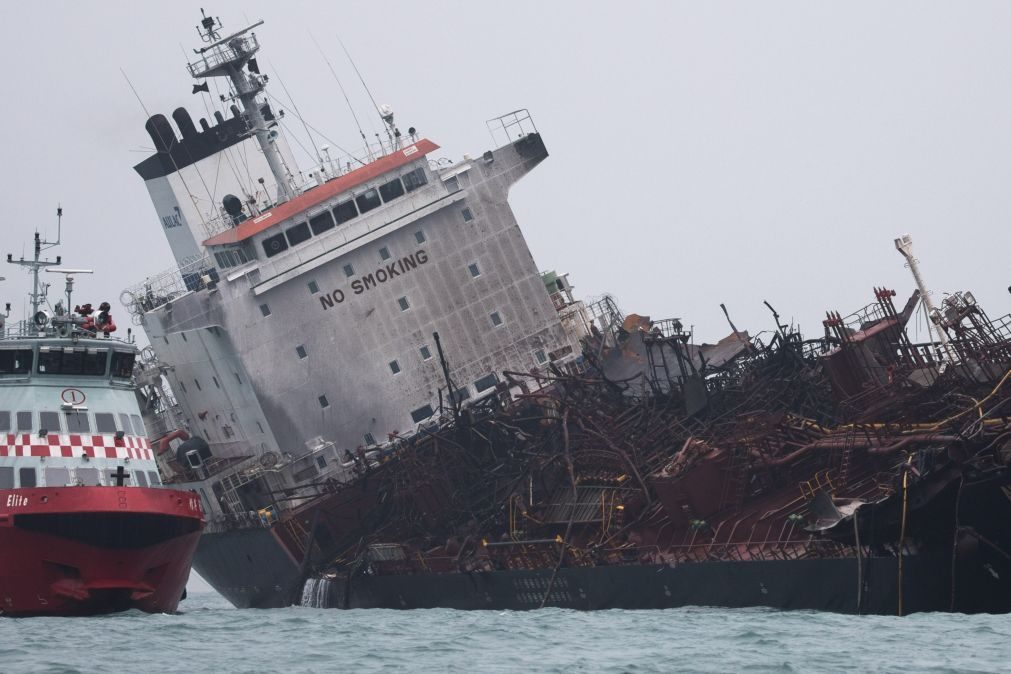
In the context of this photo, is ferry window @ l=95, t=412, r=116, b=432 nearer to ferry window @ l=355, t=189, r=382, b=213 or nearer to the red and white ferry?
the red and white ferry

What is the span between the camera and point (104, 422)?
3331 cm

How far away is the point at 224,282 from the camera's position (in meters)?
40.8

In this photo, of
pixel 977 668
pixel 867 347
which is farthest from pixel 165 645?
pixel 867 347

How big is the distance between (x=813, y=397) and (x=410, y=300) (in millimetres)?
12640

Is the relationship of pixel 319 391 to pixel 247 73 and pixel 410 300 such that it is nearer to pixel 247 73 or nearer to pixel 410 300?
pixel 410 300

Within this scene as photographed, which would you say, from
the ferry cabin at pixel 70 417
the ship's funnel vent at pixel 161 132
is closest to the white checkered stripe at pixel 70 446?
the ferry cabin at pixel 70 417

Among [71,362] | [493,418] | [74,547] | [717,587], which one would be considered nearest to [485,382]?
[493,418]

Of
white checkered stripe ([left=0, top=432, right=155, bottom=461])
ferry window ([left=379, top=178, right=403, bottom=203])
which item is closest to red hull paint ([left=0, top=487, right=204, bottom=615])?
white checkered stripe ([left=0, top=432, right=155, bottom=461])

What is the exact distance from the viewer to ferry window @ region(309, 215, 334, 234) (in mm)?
40844

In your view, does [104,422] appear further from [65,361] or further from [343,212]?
[343,212]

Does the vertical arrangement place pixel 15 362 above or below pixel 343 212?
→ below

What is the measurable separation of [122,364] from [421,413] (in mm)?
8637

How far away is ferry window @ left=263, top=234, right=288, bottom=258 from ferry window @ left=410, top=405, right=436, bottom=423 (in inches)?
214

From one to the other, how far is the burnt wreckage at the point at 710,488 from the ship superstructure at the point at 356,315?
5.56 feet
